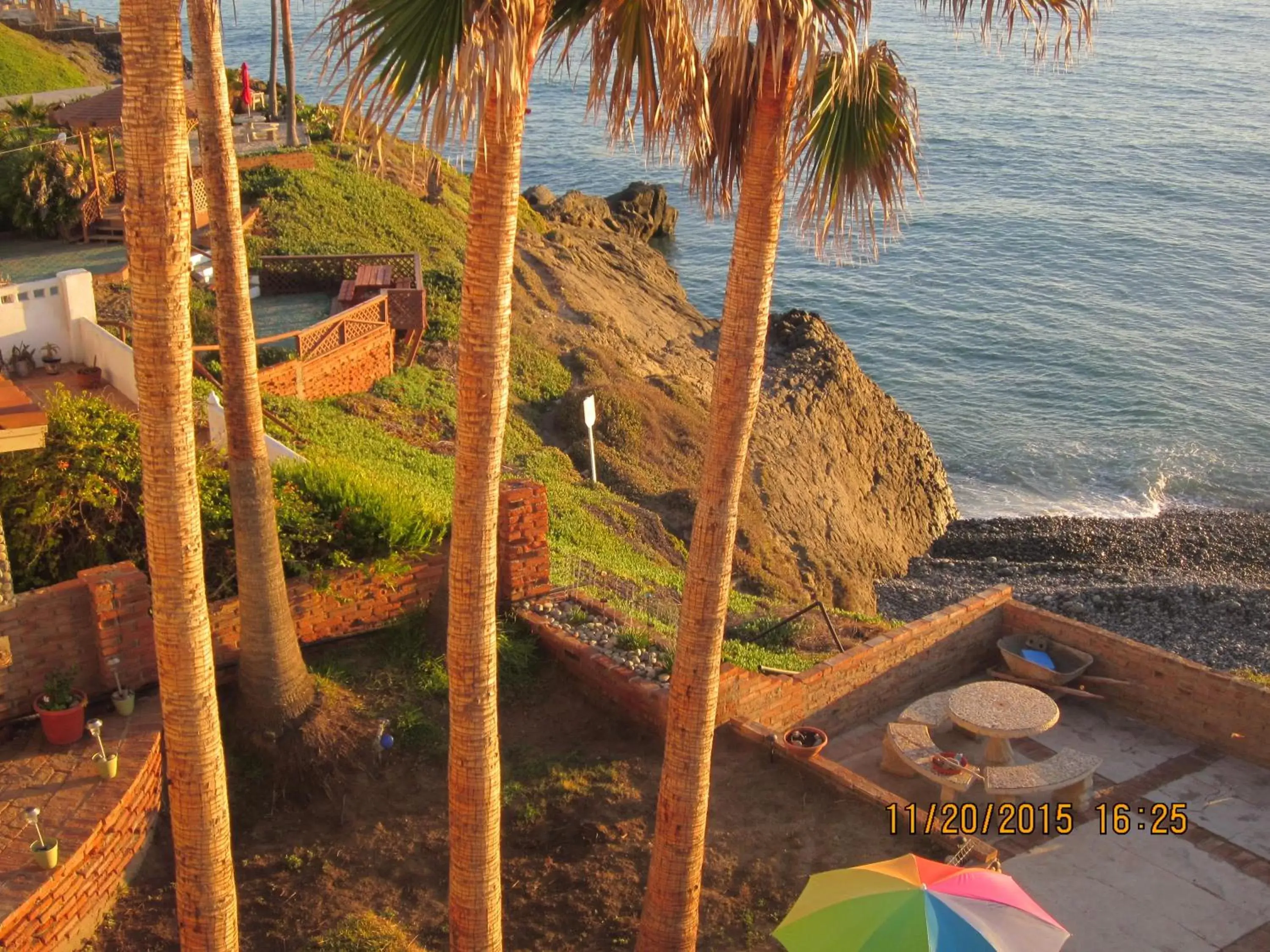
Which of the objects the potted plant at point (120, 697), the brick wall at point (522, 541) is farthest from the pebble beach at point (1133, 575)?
the potted plant at point (120, 697)

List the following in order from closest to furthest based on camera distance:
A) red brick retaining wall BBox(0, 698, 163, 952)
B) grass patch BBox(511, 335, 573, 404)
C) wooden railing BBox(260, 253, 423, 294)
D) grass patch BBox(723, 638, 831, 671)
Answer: red brick retaining wall BBox(0, 698, 163, 952)
grass patch BBox(723, 638, 831, 671)
grass patch BBox(511, 335, 573, 404)
wooden railing BBox(260, 253, 423, 294)

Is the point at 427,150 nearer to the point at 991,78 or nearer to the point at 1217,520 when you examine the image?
the point at 1217,520

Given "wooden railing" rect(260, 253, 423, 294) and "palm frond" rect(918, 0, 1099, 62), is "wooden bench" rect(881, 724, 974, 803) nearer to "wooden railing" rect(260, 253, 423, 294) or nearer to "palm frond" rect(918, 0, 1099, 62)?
"palm frond" rect(918, 0, 1099, 62)

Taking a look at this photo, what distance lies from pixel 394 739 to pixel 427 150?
711cm

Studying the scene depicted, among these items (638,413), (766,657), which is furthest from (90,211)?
(766,657)

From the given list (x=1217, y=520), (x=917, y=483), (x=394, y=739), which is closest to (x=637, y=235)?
(x=917, y=483)

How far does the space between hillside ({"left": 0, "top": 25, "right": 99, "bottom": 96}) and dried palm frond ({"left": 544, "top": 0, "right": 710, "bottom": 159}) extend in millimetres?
54116

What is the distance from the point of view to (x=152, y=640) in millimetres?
11992

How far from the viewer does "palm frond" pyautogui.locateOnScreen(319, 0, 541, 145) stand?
6.32 m

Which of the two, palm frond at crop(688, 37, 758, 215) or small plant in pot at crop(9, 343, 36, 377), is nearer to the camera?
palm frond at crop(688, 37, 758, 215)

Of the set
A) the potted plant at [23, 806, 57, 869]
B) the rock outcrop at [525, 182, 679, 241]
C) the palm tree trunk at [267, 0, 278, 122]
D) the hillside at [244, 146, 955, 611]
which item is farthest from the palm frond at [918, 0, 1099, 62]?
the rock outcrop at [525, 182, 679, 241]

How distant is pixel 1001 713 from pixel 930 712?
0.87m

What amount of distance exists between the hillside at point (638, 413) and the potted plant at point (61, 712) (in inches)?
260

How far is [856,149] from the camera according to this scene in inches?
328
